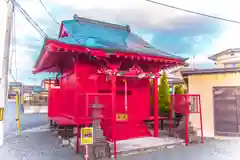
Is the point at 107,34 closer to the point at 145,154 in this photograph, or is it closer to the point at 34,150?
the point at 145,154

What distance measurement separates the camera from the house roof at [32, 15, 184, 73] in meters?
6.09

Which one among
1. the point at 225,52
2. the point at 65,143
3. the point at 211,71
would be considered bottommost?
the point at 65,143

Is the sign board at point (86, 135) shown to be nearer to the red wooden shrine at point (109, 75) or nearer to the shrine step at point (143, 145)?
the shrine step at point (143, 145)

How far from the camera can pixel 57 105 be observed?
372 inches

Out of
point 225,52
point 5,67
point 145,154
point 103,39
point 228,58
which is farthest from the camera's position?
point 225,52

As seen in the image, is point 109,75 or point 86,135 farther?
point 109,75

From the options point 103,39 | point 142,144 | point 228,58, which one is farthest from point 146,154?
point 228,58

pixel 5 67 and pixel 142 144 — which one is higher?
pixel 5 67

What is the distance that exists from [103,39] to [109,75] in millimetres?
1343

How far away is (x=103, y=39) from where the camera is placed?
7344 mm

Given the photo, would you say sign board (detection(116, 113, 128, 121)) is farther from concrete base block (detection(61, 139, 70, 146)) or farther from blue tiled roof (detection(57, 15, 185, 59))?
blue tiled roof (detection(57, 15, 185, 59))

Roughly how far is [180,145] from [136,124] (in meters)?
1.84

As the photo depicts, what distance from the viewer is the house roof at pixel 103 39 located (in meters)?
6.09

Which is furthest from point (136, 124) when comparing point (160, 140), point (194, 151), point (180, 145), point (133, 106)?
point (194, 151)
